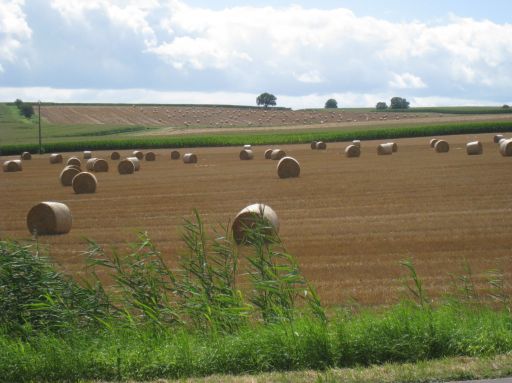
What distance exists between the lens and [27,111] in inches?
5094

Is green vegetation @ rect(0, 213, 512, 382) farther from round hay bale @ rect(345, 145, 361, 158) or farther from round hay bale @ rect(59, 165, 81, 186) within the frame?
round hay bale @ rect(345, 145, 361, 158)

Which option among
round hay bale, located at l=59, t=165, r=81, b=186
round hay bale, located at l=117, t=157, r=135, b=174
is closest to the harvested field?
round hay bale, located at l=59, t=165, r=81, b=186

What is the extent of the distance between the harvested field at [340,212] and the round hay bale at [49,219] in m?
0.39

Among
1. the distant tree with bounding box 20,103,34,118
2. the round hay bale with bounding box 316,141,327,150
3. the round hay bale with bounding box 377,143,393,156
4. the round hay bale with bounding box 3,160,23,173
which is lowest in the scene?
the round hay bale with bounding box 3,160,23,173

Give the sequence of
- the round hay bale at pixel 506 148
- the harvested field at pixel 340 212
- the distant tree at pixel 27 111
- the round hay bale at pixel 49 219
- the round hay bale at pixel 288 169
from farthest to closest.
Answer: the distant tree at pixel 27 111 < the round hay bale at pixel 506 148 < the round hay bale at pixel 288 169 < the round hay bale at pixel 49 219 < the harvested field at pixel 340 212

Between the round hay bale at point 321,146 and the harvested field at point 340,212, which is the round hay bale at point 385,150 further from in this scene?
the round hay bale at point 321,146

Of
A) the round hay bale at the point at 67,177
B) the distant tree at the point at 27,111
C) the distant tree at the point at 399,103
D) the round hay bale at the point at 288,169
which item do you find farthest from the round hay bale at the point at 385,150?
the distant tree at the point at 399,103

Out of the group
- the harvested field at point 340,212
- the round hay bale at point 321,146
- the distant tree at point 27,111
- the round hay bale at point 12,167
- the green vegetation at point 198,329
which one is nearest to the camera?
the green vegetation at point 198,329

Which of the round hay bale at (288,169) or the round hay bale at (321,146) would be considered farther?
the round hay bale at (321,146)

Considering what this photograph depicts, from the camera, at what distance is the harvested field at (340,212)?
15.2 meters

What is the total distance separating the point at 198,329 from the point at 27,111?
126772 mm

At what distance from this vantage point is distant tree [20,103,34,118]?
128 meters

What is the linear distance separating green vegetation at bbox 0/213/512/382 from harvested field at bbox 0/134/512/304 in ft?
7.12

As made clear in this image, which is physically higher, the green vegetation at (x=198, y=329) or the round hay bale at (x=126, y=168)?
the green vegetation at (x=198, y=329)
